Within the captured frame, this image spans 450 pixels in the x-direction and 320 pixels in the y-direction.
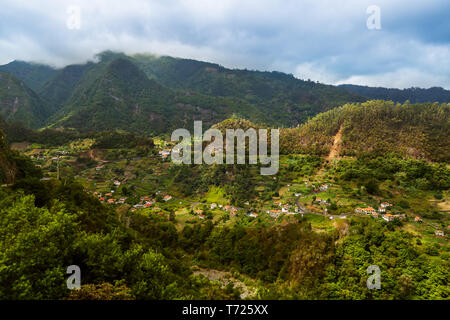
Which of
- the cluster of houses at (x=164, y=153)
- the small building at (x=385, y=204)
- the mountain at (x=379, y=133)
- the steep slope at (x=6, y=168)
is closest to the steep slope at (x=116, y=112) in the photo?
the cluster of houses at (x=164, y=153)

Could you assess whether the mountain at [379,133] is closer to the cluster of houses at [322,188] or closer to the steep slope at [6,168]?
the cluster of houses at [322,188]

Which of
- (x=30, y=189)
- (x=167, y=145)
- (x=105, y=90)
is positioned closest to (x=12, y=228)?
(x=30, y=189)

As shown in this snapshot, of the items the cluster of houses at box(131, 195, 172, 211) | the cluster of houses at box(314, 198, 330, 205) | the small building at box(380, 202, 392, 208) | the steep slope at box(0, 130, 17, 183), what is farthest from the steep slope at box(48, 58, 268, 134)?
the small building at box(380, 202, 392, 208)

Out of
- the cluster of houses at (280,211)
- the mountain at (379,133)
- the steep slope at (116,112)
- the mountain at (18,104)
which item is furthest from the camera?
the steep slope at (116,112)

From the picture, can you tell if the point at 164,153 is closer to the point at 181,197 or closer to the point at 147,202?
the point at 181,197

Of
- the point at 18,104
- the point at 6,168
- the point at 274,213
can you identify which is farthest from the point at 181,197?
the point at 18,104

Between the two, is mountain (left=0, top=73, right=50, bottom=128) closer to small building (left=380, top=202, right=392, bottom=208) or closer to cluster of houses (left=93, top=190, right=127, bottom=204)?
cluster of houses (left=93, top=190, right=127, bottom=204)

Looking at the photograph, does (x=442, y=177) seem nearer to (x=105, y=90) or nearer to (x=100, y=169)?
(x=100, y=169)
